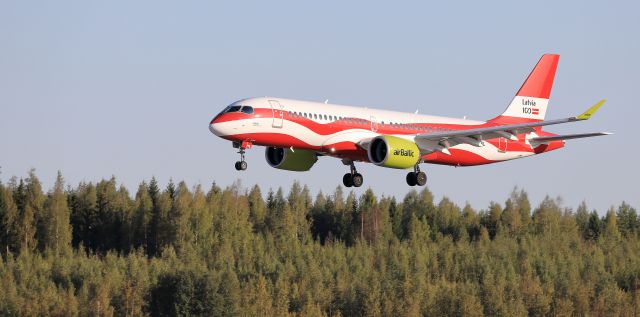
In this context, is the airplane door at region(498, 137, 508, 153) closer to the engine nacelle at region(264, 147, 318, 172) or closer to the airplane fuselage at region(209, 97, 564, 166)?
the airplane fuselage at region(209, 97, 564, 166)

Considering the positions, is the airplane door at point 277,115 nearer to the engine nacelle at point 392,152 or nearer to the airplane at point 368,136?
the airplane at point 368,136

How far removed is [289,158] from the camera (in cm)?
7369

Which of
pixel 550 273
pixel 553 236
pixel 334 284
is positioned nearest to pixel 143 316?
pixel 334 284

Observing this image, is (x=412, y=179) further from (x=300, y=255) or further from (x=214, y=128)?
(x=300, y=255)

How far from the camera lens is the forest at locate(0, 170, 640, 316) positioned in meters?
143

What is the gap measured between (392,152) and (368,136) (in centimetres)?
205

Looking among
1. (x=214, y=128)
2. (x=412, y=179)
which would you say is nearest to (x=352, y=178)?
(x=412, y=179)

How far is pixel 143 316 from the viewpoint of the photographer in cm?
13950

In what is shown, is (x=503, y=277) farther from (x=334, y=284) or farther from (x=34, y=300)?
(x=34, y=300)

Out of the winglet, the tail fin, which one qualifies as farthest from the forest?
the winglet

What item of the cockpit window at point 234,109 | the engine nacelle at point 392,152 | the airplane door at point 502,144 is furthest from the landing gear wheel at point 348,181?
the cockpit window at point 234,109

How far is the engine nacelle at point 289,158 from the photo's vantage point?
73625 millimetres

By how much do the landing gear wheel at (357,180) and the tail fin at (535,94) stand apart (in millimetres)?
12648

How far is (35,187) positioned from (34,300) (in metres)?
38.5
